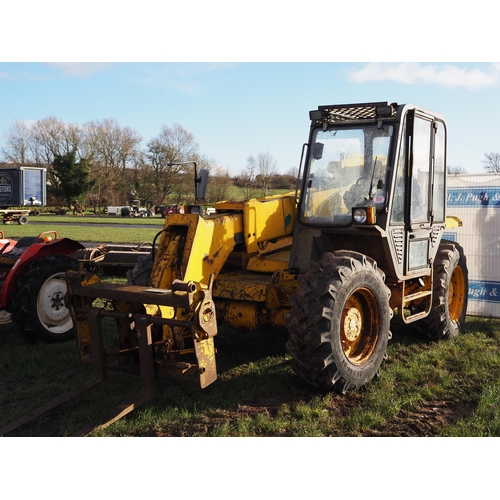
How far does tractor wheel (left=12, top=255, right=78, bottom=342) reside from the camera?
21.1ft

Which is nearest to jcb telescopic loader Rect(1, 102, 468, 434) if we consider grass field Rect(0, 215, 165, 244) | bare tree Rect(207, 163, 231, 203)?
grass field Rect(0, 215, 165, 244)

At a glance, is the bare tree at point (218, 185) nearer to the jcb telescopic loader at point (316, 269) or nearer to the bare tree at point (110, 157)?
the bare tree at point (110, 157)

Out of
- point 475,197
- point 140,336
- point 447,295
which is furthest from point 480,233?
point 140,336

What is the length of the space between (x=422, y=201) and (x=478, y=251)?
328 cm

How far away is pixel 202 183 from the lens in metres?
5.22

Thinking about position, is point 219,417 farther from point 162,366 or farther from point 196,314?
point 196,314

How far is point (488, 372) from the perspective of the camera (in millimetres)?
5742

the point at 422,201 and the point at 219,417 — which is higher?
the point at 422,201

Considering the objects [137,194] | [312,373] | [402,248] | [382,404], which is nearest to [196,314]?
[312,373]

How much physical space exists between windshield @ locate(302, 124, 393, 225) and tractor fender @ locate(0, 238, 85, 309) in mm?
3426

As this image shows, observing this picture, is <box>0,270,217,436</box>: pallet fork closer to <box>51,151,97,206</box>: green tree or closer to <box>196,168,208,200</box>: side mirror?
<box>196,168,208,200</box>: side mirror

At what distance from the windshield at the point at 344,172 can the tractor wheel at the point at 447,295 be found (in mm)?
1848

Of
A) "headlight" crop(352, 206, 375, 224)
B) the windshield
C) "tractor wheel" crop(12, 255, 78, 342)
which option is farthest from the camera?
"tractor wheel" crop(12, 255, 78, 342)

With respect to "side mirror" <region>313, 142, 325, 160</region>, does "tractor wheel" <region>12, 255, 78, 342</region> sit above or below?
below
